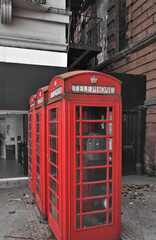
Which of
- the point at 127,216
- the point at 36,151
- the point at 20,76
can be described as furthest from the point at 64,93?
the point at 20,76

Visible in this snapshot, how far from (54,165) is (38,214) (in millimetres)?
1832

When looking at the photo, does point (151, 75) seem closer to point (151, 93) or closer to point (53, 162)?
point (151, 93)

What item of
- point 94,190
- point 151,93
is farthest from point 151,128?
point 94,190

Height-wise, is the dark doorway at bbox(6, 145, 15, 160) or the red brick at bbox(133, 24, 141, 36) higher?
the red brick at bbox(133, 24, 141, 36)

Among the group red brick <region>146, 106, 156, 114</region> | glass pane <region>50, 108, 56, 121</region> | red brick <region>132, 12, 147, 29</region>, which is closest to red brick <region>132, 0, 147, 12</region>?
red brick <region>132, 12, 147, 29</region>

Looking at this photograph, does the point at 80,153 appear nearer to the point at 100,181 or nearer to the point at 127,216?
the point at 100,181

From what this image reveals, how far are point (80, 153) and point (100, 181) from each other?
2.04 feet

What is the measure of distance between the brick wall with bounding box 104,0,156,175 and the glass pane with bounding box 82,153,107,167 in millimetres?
5332

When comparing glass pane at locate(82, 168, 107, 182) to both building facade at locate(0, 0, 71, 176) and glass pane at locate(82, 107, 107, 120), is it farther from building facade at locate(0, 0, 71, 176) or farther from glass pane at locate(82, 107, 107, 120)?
building facade at locate(0, 0, 71, 176)

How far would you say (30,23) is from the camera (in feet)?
25.6

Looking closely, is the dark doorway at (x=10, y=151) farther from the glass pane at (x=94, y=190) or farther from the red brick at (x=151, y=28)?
the red brick at (x=151, y=28)

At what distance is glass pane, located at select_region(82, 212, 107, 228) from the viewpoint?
3.45 meters

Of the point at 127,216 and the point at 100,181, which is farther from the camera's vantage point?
the point at 127,216

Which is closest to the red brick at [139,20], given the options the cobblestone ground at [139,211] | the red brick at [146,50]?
the red brick at [146,50]
